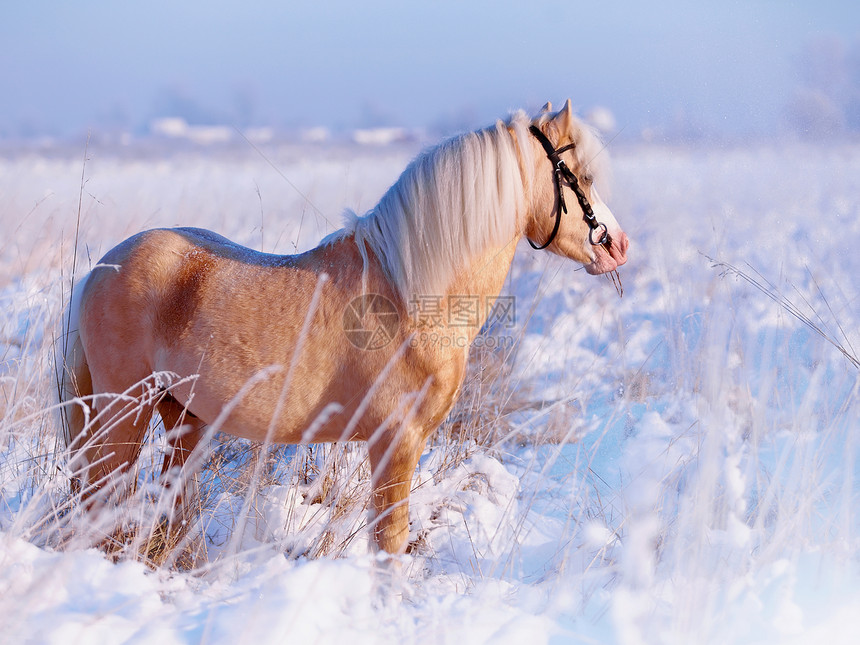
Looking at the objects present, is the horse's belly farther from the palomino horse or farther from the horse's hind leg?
the horse's hind leg

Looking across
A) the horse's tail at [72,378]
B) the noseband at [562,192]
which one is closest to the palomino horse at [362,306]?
the noseband at [562,192]

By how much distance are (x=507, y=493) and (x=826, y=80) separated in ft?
28.8

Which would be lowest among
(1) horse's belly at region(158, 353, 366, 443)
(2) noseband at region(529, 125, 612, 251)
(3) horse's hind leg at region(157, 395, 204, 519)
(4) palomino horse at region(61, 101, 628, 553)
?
(3) horse's hind leg at region(157, 395, 204, 519)

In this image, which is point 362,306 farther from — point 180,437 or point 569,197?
point 180,437

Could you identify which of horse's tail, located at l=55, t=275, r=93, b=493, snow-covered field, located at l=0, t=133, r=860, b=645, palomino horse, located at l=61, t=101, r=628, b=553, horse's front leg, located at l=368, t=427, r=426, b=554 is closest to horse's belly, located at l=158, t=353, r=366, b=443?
palomino horse, located at l=61, t=101, r=628, b=553

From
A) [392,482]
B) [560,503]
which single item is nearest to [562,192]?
[392,482]

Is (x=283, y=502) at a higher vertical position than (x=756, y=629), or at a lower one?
lower

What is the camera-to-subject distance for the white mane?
2248 mm

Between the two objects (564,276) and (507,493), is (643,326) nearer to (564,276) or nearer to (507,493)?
(564,276)

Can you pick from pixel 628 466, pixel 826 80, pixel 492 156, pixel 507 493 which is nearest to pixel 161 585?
pixel 492 156

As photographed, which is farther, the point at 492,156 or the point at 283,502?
the point at 283,502

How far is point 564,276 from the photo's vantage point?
228 inches

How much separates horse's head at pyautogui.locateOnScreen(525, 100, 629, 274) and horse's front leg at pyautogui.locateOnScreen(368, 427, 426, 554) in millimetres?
1003

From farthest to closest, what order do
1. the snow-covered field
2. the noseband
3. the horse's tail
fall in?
1. the horse's tail
2. the noseband
3. the snow-covered field
